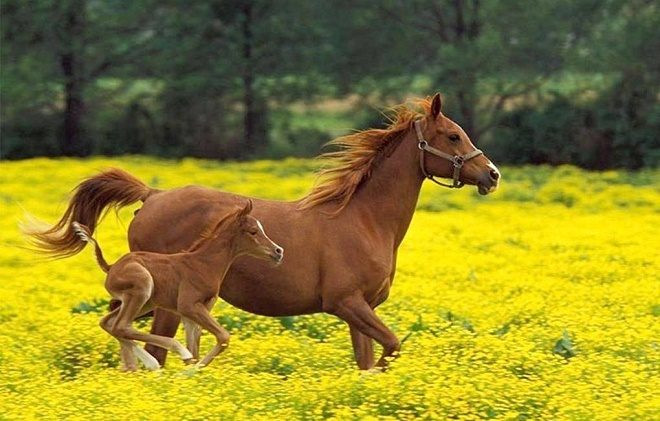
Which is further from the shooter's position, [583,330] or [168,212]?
[583,330]

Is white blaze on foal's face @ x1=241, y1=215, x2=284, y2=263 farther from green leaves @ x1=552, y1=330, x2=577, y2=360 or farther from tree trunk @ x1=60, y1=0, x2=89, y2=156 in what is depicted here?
tree trunk @ x1=60, y1=0, x2=89, y2=156

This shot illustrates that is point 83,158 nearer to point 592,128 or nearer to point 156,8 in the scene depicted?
point 156,8

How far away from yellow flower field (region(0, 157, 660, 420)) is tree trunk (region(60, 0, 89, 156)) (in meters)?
16.3

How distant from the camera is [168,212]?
11484mm

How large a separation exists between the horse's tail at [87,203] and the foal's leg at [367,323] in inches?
78.5

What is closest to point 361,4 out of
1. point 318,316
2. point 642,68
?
point 642,68

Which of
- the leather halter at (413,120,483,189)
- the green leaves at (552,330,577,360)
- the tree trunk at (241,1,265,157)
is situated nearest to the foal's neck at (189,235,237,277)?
the leather halter at (413,120,483,189)

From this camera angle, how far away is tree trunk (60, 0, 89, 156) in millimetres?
41406

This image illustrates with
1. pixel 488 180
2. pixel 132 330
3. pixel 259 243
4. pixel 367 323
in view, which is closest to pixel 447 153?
pixel 488 180

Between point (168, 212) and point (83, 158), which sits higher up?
point (168, 212)

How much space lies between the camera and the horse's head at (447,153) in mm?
11750

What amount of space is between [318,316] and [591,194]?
584 inches

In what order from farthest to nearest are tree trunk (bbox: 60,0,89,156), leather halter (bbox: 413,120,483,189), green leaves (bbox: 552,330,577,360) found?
tree trunk (bbox: 60,0,89,156)
green leaves (bbox: 552,330,577,360)
leather halter (bbox: 413,120,483,189)

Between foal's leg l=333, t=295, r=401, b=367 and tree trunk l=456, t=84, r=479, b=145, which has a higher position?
foal's leg l=333, t=295, r=401, b=367
